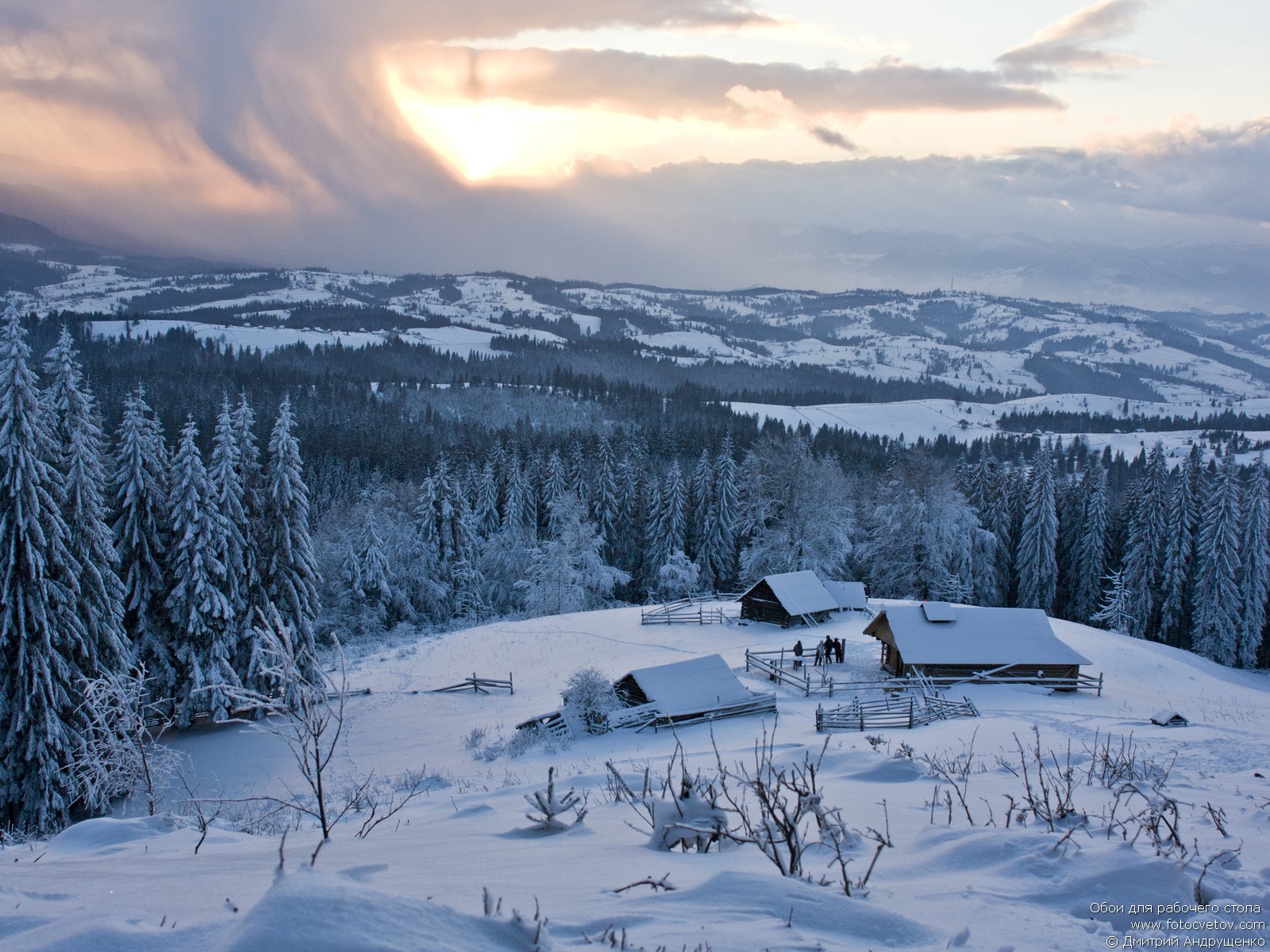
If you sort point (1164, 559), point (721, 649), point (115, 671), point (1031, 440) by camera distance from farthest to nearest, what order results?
1. point (1031, 440)
2. point (1164, 559)
3. point (721, 649)
4. point (115, 671)

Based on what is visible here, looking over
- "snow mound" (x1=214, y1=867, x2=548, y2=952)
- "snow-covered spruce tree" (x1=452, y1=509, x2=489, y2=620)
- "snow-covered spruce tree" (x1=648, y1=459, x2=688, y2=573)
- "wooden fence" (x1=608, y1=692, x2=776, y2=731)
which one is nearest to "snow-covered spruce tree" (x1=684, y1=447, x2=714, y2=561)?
"snow-covered spruce tree" (x1=648, y1=459, x2=688, y2=573)

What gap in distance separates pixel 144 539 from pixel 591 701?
1737cm

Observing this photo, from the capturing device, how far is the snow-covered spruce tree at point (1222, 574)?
48.2 meters

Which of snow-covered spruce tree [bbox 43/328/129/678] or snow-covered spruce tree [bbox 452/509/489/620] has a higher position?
snow-covered spruce tree [bbox 43/328/129/678]

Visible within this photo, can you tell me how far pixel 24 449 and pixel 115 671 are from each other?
6.86 meters

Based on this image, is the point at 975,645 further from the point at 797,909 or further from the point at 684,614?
the point at 797,909

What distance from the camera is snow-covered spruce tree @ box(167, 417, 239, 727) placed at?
25734mm

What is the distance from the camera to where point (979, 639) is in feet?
93.4

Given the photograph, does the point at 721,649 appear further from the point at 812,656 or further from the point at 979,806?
the point at 979,806

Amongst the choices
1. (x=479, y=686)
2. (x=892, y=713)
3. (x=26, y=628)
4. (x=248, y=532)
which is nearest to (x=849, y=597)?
(x=892, y=713)

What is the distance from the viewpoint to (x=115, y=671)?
2123cm

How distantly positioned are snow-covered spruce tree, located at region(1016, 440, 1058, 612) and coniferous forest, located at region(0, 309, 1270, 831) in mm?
172

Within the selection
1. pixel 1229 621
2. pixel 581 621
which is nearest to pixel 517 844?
pixel 581 621

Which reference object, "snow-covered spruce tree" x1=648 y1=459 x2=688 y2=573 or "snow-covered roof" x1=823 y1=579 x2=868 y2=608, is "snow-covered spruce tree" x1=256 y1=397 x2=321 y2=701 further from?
"snow-covered spruce tree" x1=648 y1=459 x2=688 y2=573
